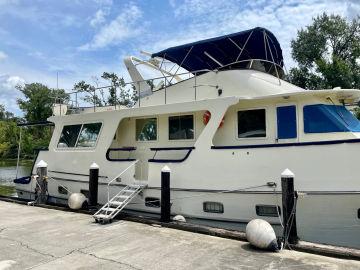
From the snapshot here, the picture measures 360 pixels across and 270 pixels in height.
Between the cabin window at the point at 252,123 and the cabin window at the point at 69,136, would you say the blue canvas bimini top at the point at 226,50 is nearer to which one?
the cabin window at the point at 252,123

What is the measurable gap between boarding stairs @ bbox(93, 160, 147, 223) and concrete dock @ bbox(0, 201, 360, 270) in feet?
0.83

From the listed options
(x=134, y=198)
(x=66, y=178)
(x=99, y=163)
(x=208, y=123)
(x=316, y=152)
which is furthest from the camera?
(x=66, y=178)

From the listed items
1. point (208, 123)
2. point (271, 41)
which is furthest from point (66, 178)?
point (271, 41)

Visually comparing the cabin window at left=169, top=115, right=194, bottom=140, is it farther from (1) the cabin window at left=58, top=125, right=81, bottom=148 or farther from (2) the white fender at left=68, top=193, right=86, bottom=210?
(1) the cabin window at left=58, top=125, right=81, bottom=148

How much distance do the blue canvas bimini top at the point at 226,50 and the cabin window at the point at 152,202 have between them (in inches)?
155

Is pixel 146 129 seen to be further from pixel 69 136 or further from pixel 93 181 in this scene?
pixel 69 136

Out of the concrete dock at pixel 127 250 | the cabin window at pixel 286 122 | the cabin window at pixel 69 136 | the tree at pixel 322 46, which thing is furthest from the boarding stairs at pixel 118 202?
the tree at pixel 322 46

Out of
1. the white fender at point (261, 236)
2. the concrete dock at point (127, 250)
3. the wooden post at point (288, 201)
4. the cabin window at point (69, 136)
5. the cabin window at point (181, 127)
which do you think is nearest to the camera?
the concrete dock at point (127, 250)

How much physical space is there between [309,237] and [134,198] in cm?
451

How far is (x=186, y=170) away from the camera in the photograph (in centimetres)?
883

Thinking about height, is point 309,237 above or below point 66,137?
below

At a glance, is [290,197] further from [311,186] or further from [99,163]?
[99,163]

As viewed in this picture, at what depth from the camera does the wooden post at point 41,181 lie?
1076 cm

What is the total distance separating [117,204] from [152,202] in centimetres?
99
